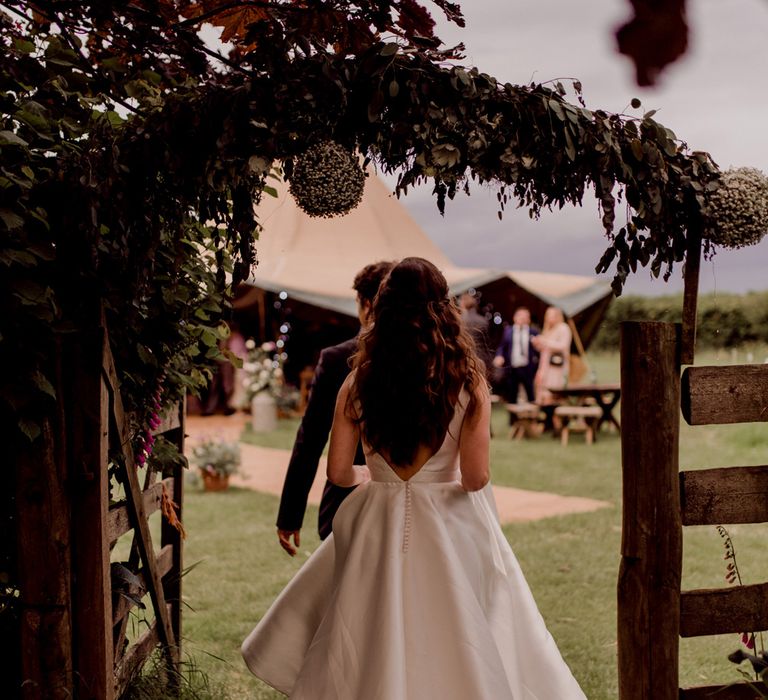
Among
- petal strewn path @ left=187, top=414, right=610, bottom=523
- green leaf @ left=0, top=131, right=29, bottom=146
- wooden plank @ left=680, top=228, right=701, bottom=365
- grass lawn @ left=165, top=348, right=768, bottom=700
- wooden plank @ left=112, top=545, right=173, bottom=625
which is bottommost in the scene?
grass lawn @ left=165, top=348, right=768, bottom=700

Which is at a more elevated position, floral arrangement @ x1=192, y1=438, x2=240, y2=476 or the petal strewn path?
floral arrangement @ x1=192, y1=438, x2=240, y2=476

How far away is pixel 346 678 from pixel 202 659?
1834 millimetres

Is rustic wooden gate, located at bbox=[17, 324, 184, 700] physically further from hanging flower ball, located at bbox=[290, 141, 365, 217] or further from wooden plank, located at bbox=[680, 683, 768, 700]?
wooden plank, located at bbox=[680, 683, 768, 700]

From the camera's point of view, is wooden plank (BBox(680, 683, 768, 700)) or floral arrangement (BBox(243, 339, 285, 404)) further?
floral arrangement (BBox(243, 339, 285, 404))

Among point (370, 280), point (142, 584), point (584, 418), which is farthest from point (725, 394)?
point (584, 418)

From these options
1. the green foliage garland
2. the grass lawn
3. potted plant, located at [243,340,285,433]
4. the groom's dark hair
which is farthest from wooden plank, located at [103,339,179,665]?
potted plant, located at [243,340,285,433]

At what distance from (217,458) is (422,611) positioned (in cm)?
700

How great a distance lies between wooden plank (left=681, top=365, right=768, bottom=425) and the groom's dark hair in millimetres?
1346

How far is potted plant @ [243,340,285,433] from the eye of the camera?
15.7 metres

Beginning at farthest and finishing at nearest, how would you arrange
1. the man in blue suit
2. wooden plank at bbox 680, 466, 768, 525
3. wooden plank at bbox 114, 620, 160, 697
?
the man in blue suit, wooden plank at bbox 114, 620, 160, 697, wooden plank at bbox 680, 466, 768, 525

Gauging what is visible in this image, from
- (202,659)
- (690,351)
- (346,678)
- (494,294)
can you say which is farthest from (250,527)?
(494,294)

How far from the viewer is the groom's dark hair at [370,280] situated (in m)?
3.88

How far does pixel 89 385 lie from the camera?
3.17 m

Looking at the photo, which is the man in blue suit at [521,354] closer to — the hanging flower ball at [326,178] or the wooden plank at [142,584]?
the wooden plank at [142,584]
